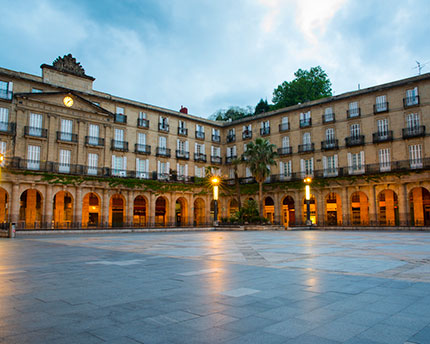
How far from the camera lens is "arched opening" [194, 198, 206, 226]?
171ft

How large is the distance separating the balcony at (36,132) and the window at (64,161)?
96.0 inches

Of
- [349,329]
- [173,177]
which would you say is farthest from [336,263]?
[173,177]

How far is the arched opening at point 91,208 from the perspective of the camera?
145 feet

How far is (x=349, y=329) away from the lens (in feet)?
14.4

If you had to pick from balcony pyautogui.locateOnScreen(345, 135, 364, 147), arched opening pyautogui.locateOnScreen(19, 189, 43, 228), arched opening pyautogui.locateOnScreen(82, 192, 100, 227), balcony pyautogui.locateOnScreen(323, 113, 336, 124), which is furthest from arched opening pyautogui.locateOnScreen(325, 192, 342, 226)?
arched opening pyautogui.locateOnScreen(19, 189, 43, 228)

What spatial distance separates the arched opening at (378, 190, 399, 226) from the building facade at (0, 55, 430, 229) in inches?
5.1

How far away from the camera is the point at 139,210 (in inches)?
1882

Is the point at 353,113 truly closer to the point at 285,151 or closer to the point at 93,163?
the point at 285,151

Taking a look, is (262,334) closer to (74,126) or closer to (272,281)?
(272,281)

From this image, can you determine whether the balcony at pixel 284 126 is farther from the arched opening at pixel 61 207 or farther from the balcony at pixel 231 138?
the arched opening at pixel 61 207

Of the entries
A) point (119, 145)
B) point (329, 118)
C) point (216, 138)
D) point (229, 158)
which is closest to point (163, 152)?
point (119, 145)

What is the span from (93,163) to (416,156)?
34.5m

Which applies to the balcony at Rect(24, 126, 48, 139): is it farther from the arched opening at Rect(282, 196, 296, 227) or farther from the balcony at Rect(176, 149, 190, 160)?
the arched opening at Rect(282, 196, 296, 227)

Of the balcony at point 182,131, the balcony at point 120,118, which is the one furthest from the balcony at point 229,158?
the balcony at point 120,118
